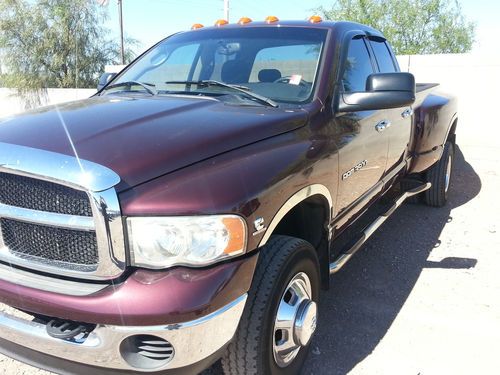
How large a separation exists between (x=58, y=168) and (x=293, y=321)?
1296 mm

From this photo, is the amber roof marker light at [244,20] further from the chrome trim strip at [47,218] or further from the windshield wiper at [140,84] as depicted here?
the chrome trim strip at [47,218]

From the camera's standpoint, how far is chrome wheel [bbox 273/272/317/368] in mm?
2264

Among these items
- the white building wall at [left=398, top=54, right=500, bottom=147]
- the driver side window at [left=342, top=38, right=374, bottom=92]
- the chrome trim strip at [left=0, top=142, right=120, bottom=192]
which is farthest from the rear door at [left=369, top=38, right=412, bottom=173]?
the white building wall at [left=398, top=54, right=500, bottom=147]

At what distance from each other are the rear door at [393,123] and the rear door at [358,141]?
Result: 0.15 m

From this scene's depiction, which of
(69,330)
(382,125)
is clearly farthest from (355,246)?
(69,330)

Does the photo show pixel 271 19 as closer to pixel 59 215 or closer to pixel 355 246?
pixel 355 246

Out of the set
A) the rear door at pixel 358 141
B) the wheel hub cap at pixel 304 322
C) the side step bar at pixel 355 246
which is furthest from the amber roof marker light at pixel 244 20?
the wheel hub cap at pixel 304 322

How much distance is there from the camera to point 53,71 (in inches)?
1017

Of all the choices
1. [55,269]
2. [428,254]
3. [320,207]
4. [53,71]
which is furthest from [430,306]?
[53,71]

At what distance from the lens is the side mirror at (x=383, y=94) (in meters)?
2.76

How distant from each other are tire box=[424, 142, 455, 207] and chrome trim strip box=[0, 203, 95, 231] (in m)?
4.54

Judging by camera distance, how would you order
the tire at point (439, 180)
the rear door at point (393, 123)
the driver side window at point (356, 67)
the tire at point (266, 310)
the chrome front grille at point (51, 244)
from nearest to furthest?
the chrome front grille at point (51, 244)
the tire at point (266, 310)
the driver side window at point (356, 67)
the rear door at point (393, 123)
the tire at point (439, 180)

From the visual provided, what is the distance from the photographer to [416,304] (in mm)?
3395

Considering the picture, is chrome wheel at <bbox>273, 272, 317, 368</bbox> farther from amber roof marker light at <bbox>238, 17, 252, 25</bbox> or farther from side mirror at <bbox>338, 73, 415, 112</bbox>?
amber roof marker light at <bbox>238, 17, 252, 25</bbox>
